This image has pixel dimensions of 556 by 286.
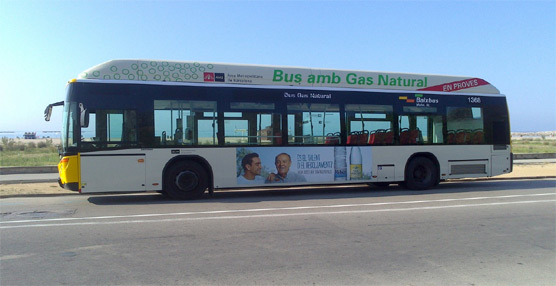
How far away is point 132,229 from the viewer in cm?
748

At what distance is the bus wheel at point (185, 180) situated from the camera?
1079 centimetres

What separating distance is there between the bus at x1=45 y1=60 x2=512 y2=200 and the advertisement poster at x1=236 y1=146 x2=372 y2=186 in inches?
1.2

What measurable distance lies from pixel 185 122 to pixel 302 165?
12.0 feet

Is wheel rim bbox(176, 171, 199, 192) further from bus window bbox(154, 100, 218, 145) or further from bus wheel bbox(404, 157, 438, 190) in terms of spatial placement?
bus wheel bbox(404, 157, 438, 190)

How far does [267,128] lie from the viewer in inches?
453

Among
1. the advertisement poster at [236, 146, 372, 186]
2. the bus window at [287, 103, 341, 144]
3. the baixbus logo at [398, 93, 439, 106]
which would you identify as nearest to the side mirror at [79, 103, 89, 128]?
the advertisement poster at [236, 146, 372, 186]

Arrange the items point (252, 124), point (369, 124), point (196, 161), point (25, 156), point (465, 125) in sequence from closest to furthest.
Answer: point (196, 161), point (252, 124), point (369, 124), point (465, 125), point (25, 156)

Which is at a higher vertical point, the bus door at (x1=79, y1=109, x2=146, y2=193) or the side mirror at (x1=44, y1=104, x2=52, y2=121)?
the side mirror at (x1=44, y1=104, x2=52, y2=121)

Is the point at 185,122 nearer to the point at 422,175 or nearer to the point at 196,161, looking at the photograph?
the point at 196,161

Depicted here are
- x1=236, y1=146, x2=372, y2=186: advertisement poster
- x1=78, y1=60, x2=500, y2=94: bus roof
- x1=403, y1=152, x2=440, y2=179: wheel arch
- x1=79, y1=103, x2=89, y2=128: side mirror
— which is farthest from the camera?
x1=403, y1=152, x2=440, y2=179: wheel arch

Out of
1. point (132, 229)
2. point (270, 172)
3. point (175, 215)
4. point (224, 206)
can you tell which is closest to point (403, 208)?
point (270, 172)

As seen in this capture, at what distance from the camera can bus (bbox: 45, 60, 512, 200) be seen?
10.3 meters

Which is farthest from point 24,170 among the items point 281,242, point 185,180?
point 281,242

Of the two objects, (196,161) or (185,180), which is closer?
(185,180)
